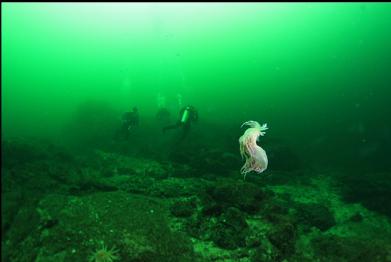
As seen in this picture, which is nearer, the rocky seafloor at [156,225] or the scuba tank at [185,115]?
the rocky seafloor at [156,225]

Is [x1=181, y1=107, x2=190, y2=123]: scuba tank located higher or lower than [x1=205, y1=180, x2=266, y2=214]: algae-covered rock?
higher

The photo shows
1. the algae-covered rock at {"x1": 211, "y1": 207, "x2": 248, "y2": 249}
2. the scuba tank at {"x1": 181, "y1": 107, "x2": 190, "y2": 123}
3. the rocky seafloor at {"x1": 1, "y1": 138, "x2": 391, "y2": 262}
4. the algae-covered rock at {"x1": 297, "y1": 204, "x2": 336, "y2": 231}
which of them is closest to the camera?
the rocky seafloor at {"x1": 1, "y1": 138, "x2": 391, "y2": 262}

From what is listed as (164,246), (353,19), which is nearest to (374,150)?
(164,246)

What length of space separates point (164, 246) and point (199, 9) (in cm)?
15567

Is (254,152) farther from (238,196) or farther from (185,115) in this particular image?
(185,115)

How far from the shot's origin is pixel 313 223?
Result: 968 centimetres

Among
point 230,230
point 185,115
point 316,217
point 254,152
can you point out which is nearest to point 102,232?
point 230,230

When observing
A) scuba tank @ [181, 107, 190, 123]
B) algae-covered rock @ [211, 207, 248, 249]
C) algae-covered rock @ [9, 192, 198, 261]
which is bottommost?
algae-covered rock @ [9, 192, 198, 261]

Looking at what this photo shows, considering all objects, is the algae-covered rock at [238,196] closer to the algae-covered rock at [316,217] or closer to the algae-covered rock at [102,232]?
the algae-covered rock at [102,232]

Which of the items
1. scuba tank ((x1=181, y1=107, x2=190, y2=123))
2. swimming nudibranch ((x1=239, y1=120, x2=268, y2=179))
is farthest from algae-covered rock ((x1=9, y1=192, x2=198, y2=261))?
scuba tank ((x1=181, y1=107, x2=190, y2=123))

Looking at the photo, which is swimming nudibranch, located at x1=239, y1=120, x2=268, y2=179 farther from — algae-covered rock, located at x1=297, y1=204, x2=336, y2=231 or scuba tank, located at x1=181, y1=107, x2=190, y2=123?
scuba tank, located at x1=181, y1=107, x2=190, y2=123

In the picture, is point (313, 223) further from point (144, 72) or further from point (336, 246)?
point (144, 72)

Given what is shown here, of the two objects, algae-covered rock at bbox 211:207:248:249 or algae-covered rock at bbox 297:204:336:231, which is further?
algae-covered rock at bbox 297:204:336:231

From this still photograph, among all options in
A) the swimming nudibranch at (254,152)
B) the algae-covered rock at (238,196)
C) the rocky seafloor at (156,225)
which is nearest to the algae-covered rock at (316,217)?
the rocky seafloor at (156,225)
